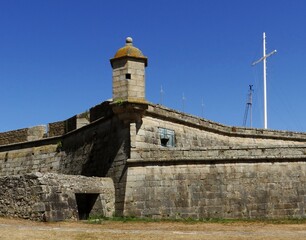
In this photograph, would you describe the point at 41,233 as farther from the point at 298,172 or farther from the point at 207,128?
the point at 207,128

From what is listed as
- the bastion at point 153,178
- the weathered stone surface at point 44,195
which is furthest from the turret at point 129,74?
the weathered stone surface at point 44,195

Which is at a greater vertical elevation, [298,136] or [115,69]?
[115,69]

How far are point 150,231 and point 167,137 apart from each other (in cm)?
731

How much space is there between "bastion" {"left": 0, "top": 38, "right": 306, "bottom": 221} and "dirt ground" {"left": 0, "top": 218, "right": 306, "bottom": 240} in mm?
1489

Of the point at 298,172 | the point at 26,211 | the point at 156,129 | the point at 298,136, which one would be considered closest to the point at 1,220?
the point at 26,211

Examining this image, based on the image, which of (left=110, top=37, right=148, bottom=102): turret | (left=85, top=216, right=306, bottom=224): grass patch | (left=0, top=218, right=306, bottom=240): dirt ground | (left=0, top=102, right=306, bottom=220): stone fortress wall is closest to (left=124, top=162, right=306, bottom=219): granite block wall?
(left=0, top=102, right=306, bottom=220): stone fortress wall

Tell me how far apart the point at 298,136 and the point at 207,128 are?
7.29 meters

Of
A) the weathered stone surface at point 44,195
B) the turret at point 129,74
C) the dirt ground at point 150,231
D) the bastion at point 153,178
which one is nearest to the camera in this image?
the dirt ground at point 150,231

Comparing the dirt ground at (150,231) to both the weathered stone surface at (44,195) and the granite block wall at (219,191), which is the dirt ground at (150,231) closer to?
the weathered stone surface at (44,195)

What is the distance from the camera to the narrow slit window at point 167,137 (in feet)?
65.1

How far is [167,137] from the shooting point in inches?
791

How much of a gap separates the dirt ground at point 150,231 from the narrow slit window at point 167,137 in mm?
4872

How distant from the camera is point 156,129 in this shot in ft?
64.1

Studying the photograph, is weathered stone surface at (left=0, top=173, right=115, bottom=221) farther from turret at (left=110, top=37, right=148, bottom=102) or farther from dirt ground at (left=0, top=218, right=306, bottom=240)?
turret at (left=110, top=37, right=148, bottom=102)
